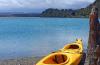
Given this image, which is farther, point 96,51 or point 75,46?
point 75,46

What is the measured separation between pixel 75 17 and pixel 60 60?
6775 inches

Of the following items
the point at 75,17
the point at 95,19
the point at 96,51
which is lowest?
the point at 75,17

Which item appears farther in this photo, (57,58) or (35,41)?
(35,41)

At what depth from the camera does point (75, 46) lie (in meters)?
18.9

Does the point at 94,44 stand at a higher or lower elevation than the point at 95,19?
lower

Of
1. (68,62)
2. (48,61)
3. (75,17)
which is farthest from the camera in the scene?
(75,17)

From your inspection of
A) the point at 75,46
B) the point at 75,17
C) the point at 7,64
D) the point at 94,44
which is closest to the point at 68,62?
the point at 94,44

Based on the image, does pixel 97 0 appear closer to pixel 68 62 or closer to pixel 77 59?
pixel 68 62

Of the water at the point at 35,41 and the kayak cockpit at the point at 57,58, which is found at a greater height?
the kayak cockpit at the point at 57,58

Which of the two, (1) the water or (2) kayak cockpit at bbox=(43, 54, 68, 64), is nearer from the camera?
(2) kayak cockpit at bbox=(43, 54, 68, 64)

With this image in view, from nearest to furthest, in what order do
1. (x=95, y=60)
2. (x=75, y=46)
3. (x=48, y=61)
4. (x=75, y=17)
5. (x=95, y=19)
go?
1. (x=95, y=60)
2. (x=95, y=19)
3. (x=48, y=61)
4. (x=75, y=46)
5. (x=75, y=17)

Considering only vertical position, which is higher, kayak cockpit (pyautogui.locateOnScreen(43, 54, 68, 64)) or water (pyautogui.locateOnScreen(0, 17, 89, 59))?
kayak cockpit (pyautogui.locateOnScreen(43, 54, 68, 64))

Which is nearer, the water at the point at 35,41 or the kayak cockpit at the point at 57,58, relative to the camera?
the kayak cockpit at the point at 57,58

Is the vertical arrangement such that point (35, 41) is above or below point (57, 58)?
below
